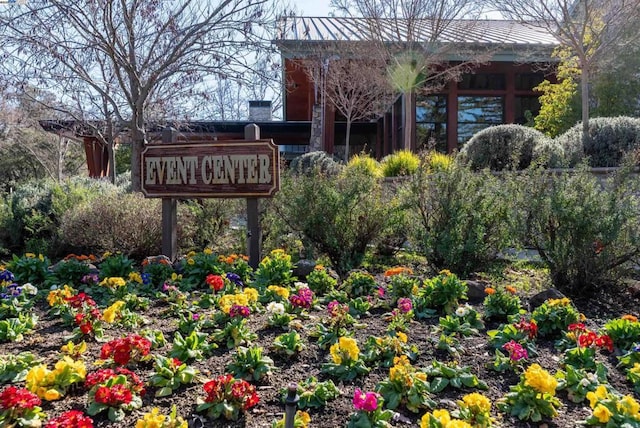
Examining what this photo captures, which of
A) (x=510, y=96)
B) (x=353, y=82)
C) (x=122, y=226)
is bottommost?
(x=122, y=226)

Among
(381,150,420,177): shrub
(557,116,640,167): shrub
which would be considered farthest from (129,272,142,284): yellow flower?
(557,116,640,167): shrub

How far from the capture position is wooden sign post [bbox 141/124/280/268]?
4703mm

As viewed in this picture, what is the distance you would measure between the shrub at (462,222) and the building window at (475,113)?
16069mm

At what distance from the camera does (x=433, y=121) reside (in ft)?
67.5

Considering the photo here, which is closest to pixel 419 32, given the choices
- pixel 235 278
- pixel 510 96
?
pixel 510 96

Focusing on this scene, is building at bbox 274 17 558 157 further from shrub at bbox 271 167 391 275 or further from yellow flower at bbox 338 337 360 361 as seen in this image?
yellow flower at bbox 338 337 360 361

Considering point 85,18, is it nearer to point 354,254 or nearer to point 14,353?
point 354,254

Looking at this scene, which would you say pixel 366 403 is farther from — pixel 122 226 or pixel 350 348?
pixel 122 226

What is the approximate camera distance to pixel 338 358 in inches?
98.6

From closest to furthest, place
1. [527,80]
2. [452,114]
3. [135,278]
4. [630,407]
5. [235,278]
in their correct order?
[630,407], [235,278], [135,278], [452,114], [527,80]

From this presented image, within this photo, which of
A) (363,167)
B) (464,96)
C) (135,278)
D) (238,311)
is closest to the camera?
(238,311)

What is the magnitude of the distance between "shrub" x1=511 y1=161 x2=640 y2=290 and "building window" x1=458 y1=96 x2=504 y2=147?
647 inches

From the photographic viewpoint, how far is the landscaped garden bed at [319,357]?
2.12m

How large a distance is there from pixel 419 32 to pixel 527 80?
8.40 meters
